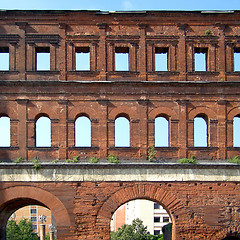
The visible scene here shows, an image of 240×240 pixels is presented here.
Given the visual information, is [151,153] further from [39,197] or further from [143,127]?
[39,197]

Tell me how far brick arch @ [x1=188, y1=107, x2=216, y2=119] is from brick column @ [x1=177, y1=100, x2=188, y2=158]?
226mm

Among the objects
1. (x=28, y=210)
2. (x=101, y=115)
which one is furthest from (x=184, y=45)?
(x=28, y=210)

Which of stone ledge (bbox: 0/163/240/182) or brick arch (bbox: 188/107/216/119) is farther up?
brick arch (bbox: 188/107/216/119)

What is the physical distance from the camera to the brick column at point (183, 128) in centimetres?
1866

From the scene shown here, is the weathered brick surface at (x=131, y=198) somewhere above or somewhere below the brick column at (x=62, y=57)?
below

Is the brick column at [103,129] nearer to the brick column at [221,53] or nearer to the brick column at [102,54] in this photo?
the brick column at [102,54]

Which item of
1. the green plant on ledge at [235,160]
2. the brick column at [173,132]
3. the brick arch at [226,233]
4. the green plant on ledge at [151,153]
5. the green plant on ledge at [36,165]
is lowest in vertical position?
the brick arch at [226,233]

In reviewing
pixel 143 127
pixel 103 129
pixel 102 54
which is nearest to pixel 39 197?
pixel 103 129

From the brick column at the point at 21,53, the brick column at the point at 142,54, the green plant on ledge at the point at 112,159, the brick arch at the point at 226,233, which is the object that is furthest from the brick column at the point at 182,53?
the brick column at the point at 21,53

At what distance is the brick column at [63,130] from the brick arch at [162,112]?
3.57m

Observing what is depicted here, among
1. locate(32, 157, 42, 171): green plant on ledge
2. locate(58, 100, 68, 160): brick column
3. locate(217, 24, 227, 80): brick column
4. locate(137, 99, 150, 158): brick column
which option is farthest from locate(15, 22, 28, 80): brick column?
locate(217, 24, 227, 80): brick column

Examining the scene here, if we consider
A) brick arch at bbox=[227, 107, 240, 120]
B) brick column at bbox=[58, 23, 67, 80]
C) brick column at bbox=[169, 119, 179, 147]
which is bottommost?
brick column at bbox=[169, 119, 179, 147]

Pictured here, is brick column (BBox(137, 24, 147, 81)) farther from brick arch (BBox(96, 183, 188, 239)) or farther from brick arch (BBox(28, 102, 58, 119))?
brick arch (BBox(96, 183, 188, 239))

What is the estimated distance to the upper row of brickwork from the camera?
62.7ft
